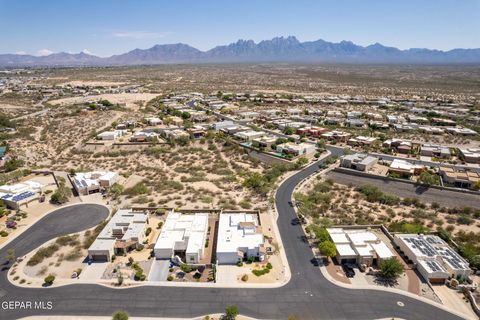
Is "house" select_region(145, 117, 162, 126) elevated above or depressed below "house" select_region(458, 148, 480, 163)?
above

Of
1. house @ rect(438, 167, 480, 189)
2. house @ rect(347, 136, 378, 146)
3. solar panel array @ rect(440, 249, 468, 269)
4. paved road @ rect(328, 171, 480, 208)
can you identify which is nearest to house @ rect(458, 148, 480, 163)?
house @ rect(438, 167, 480, 189)

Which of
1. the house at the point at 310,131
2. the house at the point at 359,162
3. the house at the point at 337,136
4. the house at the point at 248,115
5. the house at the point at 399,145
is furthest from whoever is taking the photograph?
the house at the point at 248,115

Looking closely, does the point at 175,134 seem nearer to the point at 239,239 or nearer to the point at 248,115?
the point at 248,115

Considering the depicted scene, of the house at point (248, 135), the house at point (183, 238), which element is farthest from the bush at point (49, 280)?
the house at point (248, 135)

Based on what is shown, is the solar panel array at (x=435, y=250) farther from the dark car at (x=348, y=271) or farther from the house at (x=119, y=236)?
the house at (x=119, y=236)

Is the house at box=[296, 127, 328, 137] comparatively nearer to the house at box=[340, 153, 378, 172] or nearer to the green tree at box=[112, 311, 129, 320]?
the house at box=[340, 153, 378, 172]

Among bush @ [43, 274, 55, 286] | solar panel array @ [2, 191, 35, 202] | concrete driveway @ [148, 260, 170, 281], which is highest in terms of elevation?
solar panel array @ [2, 191, 35, 202]

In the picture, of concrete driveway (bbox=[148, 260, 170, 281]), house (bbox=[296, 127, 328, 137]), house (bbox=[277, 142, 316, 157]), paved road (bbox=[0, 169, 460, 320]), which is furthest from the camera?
house (bbox=[296, 127, 328, 137])
